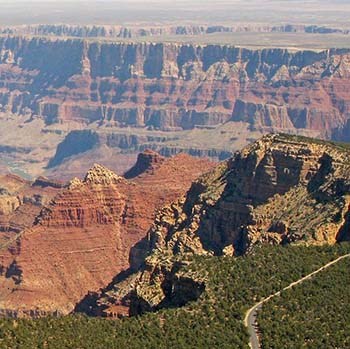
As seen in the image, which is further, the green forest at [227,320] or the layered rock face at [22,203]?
the layered rock face at [22,203]

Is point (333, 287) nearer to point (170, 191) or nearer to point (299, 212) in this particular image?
point (299, 212)

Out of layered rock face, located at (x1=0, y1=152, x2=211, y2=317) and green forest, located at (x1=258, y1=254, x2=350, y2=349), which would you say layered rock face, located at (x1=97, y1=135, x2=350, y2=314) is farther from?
layered rock face, located at (x1=0, y1=152, x2=211, y2=317)

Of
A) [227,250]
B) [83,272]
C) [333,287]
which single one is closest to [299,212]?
[227,250]

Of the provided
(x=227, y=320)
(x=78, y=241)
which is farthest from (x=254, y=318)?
(x=78, y=241)

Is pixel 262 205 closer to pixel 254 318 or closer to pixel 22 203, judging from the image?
pixel 254 318

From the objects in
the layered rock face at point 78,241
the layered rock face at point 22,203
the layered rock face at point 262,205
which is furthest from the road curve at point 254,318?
the layered rock face at point 22,203

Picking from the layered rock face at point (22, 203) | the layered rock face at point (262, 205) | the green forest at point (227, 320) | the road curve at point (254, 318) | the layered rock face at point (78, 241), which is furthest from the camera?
the layered rock face at point (22, 203)

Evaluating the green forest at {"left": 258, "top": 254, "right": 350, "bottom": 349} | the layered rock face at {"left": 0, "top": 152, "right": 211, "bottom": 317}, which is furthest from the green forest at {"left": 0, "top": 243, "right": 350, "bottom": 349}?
the layered rock face at {"left": 0, "top": 152, "right": 211, "bottom": 317}

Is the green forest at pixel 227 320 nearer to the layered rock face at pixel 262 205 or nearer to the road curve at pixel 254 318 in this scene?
the road curve at pixel 254 318
